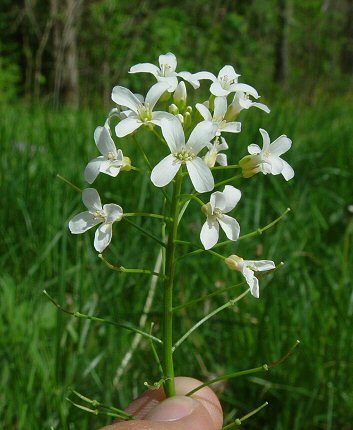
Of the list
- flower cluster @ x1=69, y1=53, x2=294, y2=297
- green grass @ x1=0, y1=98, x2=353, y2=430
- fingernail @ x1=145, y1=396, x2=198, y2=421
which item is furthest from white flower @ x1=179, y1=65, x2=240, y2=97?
green grass @ x1=0, y1=98, x2=353, y2=430

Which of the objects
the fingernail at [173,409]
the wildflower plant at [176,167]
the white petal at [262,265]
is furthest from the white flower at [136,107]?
the fingernail at [173,409]

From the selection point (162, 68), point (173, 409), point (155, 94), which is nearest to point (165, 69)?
point (162, 68)

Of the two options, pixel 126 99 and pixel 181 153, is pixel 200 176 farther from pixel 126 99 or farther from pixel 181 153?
pixel 126 99

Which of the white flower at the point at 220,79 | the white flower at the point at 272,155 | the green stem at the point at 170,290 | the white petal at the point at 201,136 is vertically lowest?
the green stem at the point at 170,290

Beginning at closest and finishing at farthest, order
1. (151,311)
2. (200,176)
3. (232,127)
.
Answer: (200,176) < (232,127) < (151,311)

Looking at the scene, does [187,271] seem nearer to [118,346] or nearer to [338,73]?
[118,346]

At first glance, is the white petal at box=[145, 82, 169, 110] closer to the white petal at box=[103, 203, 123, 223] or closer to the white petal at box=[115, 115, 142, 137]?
the white petal at box=[115, 115, 142, 137]

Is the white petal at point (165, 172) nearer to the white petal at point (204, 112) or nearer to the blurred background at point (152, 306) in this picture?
the white petal at point (204, 112)
